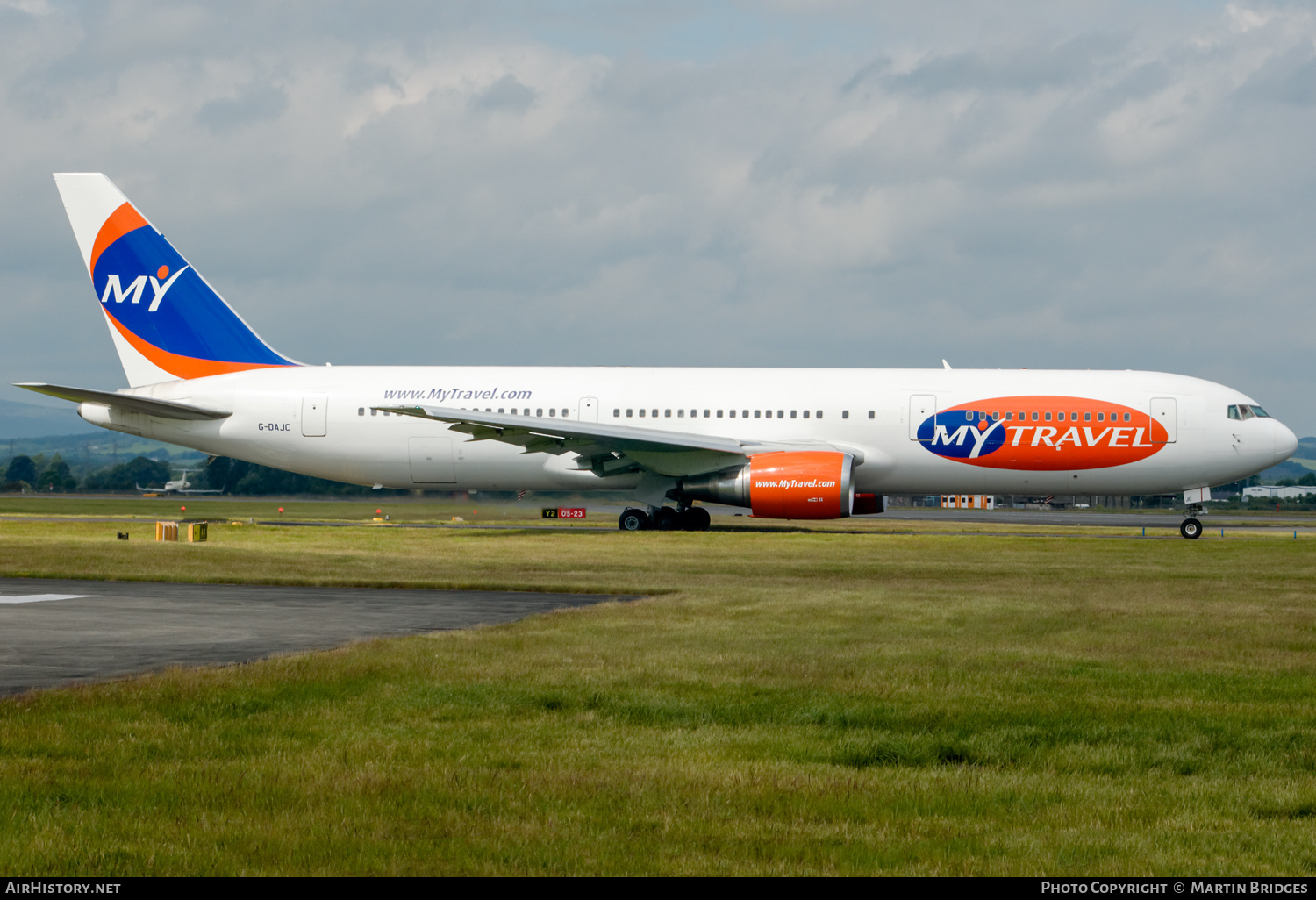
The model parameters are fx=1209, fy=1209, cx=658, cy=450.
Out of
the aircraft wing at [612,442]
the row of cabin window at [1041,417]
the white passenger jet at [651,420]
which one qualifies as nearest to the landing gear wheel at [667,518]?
the white passenger jet at [651,420]

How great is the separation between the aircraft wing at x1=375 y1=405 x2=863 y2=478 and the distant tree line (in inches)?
833

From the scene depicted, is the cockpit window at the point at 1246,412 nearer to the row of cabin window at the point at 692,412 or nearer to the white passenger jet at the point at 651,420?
the white passenger jet at the point at 651,420

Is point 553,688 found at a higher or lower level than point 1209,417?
lower

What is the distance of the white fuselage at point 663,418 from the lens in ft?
96.2

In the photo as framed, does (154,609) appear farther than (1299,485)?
No

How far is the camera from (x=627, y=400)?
1201 inches

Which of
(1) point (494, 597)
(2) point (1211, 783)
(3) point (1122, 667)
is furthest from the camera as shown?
(1) point (494, 597)

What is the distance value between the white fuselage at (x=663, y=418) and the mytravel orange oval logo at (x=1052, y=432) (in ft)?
0.81

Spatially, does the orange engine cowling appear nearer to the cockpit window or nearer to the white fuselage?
the white fuselage

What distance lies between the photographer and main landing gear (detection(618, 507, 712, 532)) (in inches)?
1189

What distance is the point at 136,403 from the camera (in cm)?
3009

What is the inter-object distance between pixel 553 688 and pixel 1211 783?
169 inches
